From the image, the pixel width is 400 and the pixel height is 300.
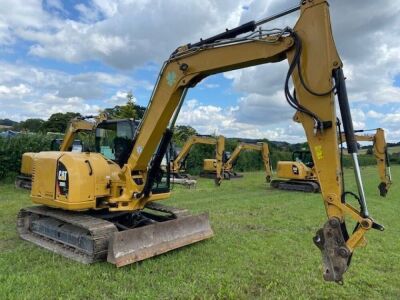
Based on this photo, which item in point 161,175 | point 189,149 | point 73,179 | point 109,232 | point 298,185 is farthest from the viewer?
point 189,149

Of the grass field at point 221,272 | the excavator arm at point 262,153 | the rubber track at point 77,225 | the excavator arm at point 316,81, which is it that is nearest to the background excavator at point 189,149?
the excavator arm at point 262,153

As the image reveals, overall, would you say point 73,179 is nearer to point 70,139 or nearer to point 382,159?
point 70,139

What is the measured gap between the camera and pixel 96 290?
474 centimetres

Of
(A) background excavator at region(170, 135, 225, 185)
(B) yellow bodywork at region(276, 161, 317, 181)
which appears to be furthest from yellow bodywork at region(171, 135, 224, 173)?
(B) yellow bodywork at region(276, 161, 317, 181)

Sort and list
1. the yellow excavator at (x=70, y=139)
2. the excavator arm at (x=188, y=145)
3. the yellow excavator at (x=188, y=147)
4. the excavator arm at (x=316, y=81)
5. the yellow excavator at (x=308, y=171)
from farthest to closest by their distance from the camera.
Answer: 1. the excavator arm at (x=188, y=145)
2. the yellow excavator at (x=188, y=147)
3. the yellow excavator at (x=308, y=171)
4. the yellow excavator at (x=70, y=139)
5. the excavator arm at (x=316, y=81)

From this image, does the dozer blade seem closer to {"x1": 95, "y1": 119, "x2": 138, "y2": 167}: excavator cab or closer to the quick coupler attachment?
{"x1": 95, "y1": 119, "x2": 138, "y2": 167}: excavator cab

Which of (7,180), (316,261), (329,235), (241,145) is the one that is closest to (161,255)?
(316,261)

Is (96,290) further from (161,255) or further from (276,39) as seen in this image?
(276,39)

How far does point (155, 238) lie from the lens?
20.3ft

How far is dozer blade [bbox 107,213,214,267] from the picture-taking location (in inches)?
220

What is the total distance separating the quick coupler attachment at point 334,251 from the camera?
3.96 m

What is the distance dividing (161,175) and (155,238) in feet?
4.41

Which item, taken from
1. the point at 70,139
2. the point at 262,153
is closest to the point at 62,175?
the point at 70,139

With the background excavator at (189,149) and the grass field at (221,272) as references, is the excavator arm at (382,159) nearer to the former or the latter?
the background excavator at (189,149)
